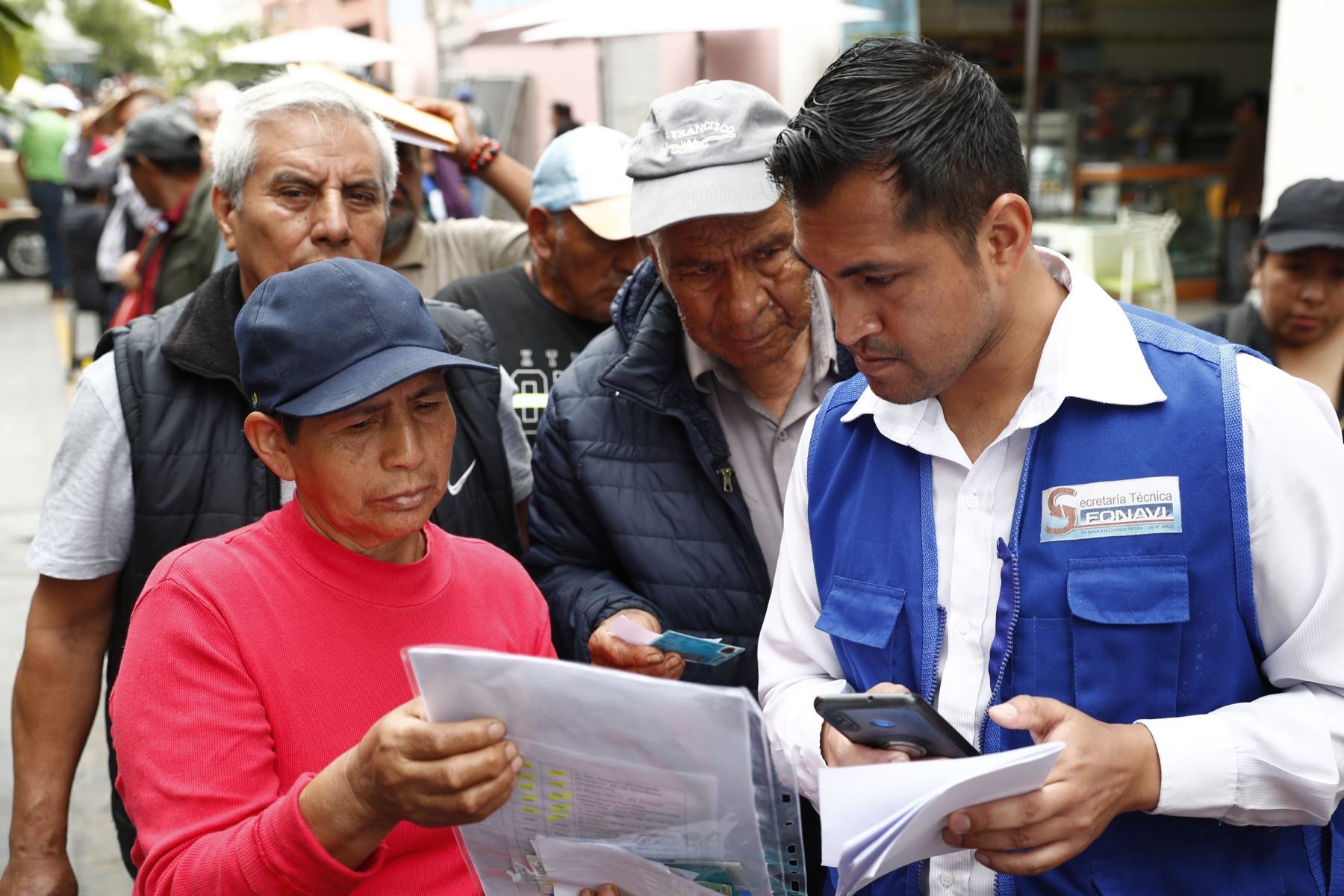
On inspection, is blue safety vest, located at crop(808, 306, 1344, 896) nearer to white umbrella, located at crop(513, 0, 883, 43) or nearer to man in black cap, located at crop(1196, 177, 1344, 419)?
man in black cap, located at crop(1196, 177, 1344, 419)

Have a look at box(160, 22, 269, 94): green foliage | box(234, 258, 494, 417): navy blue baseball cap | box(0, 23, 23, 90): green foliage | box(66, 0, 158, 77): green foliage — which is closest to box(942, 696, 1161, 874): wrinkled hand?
box(234, 258, 494, 417): navy blue baseball cap

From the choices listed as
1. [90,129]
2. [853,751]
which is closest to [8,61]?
[853,751]

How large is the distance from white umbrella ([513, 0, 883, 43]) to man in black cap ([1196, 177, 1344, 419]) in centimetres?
317

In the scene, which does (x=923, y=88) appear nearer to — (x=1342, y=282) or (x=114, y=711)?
(x=114, y=711)

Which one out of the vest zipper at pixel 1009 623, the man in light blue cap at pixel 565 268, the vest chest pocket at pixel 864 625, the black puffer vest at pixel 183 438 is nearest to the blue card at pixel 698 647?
the vest chest pocket at pixel 864 625

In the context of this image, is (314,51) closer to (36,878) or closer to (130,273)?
(130,273)

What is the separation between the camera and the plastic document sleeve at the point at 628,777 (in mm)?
1447

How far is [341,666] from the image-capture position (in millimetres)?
1873

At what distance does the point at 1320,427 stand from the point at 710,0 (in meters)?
5.29

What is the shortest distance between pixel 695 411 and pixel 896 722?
1.18 meters

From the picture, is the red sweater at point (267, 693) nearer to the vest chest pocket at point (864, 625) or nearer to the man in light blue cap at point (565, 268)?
the vest chest pocket at point (864, 625)

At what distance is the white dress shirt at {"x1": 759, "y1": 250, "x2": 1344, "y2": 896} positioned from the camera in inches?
65.7

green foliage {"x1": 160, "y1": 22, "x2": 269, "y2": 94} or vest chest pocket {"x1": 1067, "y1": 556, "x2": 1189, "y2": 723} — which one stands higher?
green foliage {"x1": 160, "y1": 22, "x2": 269, "y2": 94}

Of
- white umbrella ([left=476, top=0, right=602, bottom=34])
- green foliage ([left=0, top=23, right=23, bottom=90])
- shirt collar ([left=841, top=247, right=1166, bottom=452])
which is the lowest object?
shirt collar ([left=841, top=247, right=1166, bottom=452])
